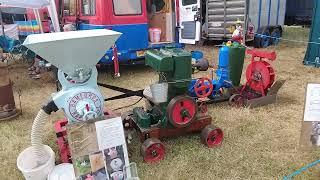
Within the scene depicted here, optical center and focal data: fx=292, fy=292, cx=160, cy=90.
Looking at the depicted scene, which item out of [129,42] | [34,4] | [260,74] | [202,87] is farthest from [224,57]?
[34,4]

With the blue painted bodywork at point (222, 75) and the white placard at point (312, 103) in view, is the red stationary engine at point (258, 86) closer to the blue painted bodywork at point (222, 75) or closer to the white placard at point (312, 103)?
the blue painted bodywork at point (222, 75)

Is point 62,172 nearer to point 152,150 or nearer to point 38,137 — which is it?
point 38,137

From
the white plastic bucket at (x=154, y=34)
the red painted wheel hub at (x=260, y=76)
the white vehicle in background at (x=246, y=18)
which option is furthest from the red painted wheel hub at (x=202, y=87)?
the white vehicle in background at (x=246, y=18)

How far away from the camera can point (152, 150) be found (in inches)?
123

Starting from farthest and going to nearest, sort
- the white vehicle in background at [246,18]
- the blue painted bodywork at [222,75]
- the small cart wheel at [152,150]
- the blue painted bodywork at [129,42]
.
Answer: the white vehicle in background at [246,18] → the blue painted bodywork at [129,42] → the blue painted bodywork at [222,75] → the small cart wheel at [152,150]

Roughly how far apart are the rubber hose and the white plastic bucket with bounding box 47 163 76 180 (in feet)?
0.49

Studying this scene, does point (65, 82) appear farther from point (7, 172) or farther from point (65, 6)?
point (65, 6)

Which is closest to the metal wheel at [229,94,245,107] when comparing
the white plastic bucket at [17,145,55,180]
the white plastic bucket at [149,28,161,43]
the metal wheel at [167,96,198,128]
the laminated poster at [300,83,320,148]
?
the metal wheel at [167,96,198,128]

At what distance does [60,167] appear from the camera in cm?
291

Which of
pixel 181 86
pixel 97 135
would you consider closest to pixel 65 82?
pixel 97 135

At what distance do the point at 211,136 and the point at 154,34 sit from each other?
14.2ft

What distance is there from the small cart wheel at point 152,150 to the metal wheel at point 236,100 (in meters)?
1.82

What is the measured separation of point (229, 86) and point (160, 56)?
1.90 meters

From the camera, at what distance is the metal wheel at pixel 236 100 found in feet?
14.8
